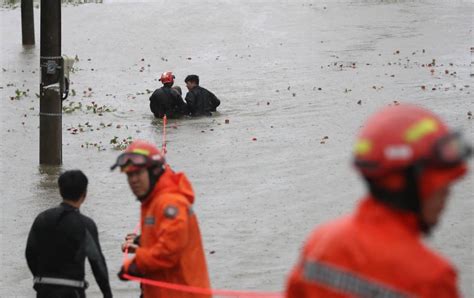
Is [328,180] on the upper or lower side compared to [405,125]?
lower

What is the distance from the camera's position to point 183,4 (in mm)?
39438

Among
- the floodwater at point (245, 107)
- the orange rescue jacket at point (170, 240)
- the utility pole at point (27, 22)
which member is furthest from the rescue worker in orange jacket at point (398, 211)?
the utility pole at point (27, 22)

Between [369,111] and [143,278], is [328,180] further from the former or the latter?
[143,278]

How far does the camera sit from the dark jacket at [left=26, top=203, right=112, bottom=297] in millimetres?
6363

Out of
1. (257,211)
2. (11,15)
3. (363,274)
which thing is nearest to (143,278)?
(363,274)

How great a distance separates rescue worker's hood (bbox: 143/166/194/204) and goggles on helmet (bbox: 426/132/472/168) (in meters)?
2.82

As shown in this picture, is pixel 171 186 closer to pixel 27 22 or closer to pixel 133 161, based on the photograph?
pixel 133 161

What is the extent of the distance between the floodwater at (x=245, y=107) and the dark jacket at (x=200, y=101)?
376 millimetres

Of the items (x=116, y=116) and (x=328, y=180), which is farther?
(x=116, y=116)

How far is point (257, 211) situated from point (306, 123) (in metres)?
6.39

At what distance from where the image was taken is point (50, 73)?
15297 mm

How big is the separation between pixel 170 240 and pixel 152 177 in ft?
1.27

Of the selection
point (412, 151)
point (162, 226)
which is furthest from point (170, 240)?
point (412, 151)

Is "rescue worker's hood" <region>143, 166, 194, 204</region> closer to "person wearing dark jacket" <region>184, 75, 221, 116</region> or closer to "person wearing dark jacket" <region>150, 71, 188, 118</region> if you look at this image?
"person wearing dark jacket" <region>150, 71, 188, 118</region>
